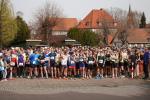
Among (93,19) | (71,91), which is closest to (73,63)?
(71,91)

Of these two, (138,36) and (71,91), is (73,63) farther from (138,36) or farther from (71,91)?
(138,36)

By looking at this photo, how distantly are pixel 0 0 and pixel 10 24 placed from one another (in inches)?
160

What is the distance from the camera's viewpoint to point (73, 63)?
21.2m

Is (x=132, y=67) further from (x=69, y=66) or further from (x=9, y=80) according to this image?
(x=9, y=80)

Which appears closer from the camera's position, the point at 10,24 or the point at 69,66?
the point at 69,66

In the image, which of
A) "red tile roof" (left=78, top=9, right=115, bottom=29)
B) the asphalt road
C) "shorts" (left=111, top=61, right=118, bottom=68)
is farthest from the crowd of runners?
"red tile roof" (left=78, top=9, right=115, bottom=29)

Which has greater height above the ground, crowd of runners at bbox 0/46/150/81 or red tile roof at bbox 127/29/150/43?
red tile roof at bbox 127/29/150/43

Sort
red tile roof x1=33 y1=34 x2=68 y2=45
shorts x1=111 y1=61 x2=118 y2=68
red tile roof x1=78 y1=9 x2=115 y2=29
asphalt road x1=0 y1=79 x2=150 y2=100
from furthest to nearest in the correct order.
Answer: red tile roof x1=78 y1=9 x2=115 y2=29, red tile roof x1=33 y1=34 x2=68 y2=45, shorts x1=111 y1=61 x2=118 y2=68, asphalt road x1=0 y1=79 x2=150 y2=100

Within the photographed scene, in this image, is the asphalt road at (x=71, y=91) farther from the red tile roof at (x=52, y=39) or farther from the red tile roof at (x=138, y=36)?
the red tile roof at (x=138, y=36)

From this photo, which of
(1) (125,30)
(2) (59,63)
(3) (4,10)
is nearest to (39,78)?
(2) (59,63)

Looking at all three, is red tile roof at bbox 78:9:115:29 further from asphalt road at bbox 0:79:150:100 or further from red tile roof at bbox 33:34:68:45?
asphalt road at bbox 0:79:150:100

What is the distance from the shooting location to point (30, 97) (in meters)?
13.9

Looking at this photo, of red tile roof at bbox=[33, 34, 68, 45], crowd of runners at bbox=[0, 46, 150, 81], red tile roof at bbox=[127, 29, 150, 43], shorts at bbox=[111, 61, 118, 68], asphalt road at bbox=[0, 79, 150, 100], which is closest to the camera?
asphalt road at bbox=[0, 79, 150, 100]

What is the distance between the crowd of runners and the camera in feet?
69.6
